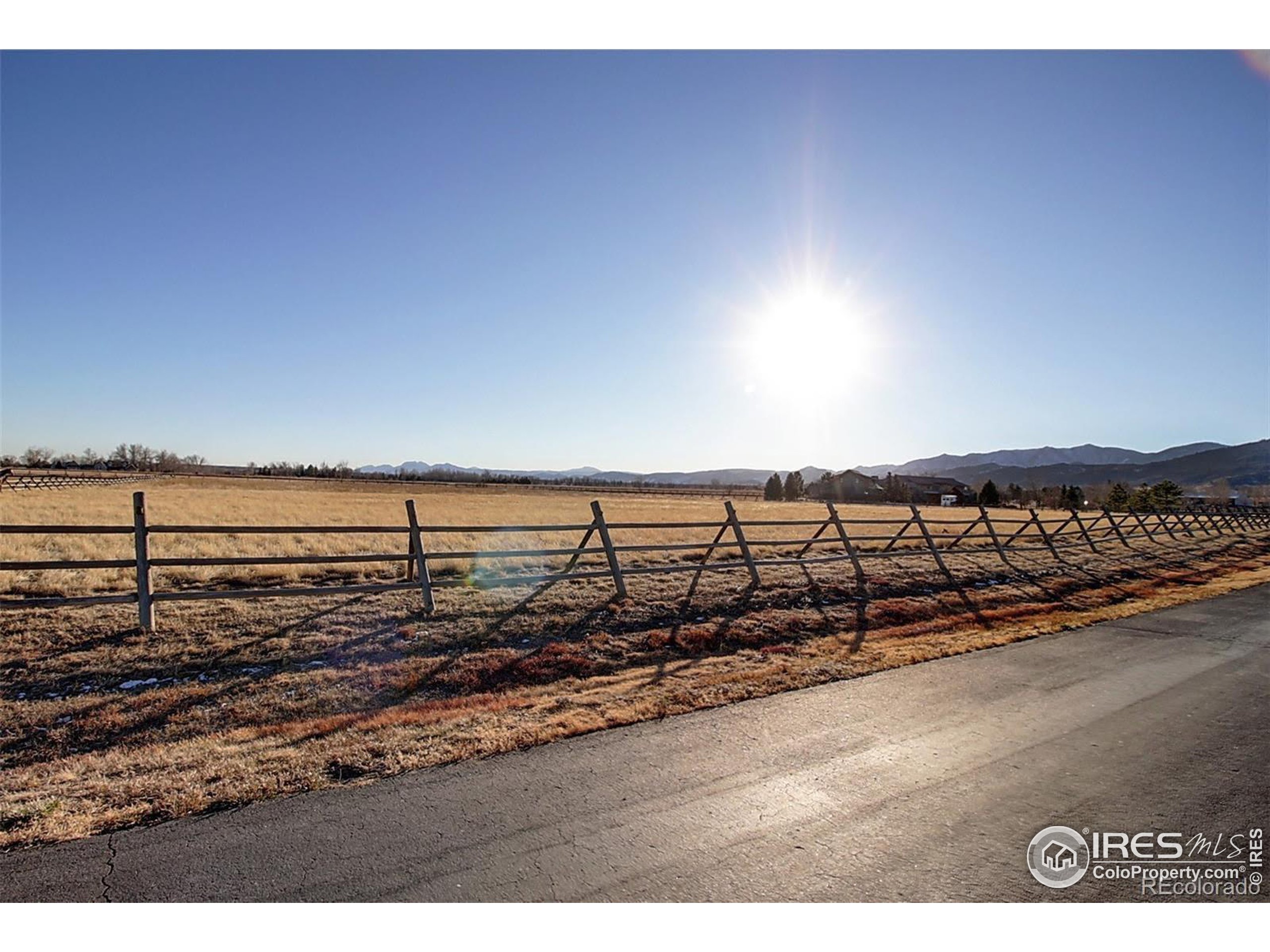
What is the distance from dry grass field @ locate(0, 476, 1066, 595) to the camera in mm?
12016

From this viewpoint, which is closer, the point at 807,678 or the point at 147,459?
the point at 807,678

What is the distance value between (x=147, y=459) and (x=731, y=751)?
8460 inches

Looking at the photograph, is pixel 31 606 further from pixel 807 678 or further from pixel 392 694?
pixel 807 678

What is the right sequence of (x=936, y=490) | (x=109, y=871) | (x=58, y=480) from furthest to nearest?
1. (x=936, y=490)
2. (x=58, y=480)
3. (x=109, y=871)

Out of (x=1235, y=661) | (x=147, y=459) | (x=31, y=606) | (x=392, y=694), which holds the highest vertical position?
(x=147, y=459)

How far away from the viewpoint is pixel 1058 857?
357cm

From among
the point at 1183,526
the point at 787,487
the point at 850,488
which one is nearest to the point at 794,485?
the point at 787,487

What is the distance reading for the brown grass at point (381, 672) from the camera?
466 cm

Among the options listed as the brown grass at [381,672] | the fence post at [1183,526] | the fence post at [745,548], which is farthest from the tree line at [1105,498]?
the brown grass at [381,672]

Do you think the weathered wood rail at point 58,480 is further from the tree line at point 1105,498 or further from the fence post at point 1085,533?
the tree line at point 1105,498

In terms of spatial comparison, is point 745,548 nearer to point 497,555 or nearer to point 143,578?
point 497,555

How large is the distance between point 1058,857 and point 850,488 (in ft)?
344

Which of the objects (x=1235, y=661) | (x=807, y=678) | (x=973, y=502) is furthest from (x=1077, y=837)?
(x=973, y=502)

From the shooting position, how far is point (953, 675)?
7.37m
